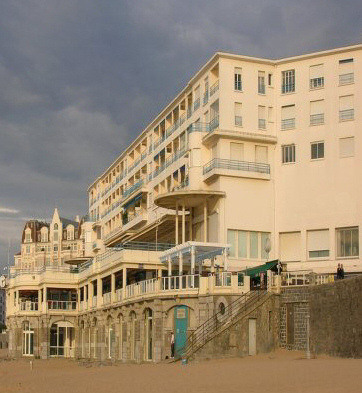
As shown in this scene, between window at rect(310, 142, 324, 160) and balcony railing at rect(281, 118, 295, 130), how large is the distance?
2115mm

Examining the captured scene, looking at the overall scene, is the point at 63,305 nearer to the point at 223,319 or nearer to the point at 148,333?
the point at 148,333

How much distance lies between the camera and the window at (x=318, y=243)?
51.2m

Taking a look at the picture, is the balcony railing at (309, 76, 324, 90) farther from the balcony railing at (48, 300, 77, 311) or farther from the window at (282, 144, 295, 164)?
the balcony railing at (48, 300, 77, 311)

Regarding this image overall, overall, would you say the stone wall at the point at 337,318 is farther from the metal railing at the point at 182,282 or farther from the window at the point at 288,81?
the window at the point at 288,81

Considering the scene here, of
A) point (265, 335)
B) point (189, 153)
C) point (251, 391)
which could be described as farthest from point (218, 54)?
point (251, 391)

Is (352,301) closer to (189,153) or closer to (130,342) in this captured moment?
(130,342)

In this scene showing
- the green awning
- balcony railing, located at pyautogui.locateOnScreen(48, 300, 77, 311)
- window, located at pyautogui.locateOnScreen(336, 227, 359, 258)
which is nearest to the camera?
the green awning

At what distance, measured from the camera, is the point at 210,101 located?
54.5m

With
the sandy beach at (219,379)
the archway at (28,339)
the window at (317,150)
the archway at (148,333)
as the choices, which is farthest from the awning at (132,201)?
the sandy beach at (219,379)

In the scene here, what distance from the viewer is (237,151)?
53.2 meters

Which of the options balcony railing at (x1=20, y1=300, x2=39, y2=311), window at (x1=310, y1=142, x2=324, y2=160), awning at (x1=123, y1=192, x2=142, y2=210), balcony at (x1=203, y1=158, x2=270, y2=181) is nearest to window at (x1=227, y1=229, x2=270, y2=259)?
balcony at (x1=203, y1=158, x2=270, y2=181)

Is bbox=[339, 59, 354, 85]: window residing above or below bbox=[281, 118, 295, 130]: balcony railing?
above

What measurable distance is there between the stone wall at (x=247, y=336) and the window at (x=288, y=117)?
16.2 metres

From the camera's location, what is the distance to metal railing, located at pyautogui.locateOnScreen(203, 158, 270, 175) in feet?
Result: 171
